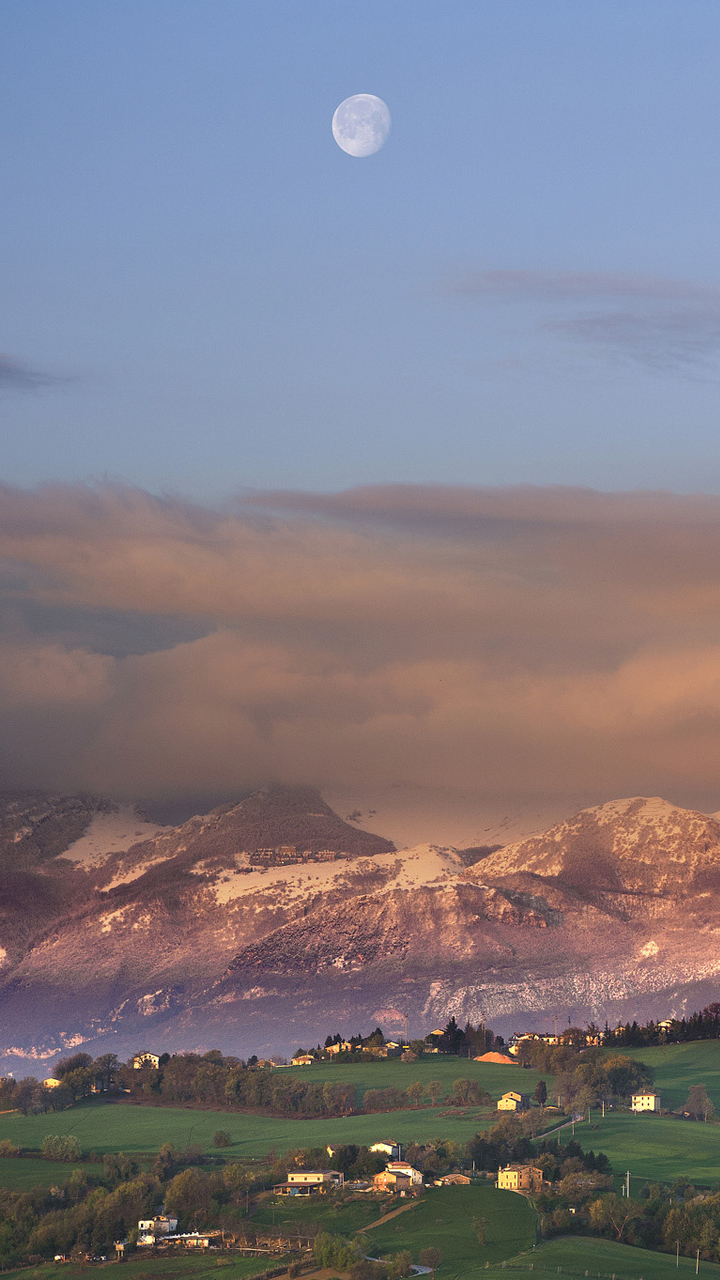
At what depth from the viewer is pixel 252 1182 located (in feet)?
522

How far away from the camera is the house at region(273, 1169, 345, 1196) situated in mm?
157250

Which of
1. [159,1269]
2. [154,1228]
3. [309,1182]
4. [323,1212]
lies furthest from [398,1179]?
[159,1269]

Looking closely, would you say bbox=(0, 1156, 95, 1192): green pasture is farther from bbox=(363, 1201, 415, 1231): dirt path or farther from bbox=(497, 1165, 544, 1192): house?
bbox=(497, 1165, 544, 1192): house

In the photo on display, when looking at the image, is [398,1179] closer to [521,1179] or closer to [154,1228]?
[521,1179]

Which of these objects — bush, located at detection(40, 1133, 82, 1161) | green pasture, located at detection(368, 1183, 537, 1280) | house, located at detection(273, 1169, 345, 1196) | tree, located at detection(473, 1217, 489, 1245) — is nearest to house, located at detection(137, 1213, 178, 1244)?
house, located at detection(273, 1169, 345, 1196)

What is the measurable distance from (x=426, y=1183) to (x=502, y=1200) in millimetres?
8185

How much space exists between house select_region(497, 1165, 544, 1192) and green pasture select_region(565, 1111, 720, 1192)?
7.83m

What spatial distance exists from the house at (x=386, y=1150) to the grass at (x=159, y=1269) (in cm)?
3309

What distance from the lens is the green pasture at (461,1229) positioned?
447 feet

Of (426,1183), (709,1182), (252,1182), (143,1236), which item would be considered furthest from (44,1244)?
(709,1182)

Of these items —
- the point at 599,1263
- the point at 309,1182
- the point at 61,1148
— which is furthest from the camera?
Answer: the point at 61,1148

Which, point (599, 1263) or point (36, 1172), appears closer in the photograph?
point (599, 1263)

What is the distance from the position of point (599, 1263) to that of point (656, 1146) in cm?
4588

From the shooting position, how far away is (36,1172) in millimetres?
173875
